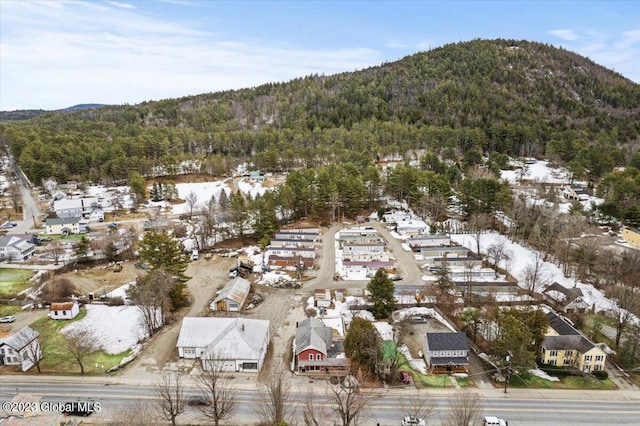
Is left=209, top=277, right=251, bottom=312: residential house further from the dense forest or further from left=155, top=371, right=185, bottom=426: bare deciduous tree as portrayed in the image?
the dense forest

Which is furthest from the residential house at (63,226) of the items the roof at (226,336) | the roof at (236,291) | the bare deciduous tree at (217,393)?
the bare deciduous tree at (217,393)

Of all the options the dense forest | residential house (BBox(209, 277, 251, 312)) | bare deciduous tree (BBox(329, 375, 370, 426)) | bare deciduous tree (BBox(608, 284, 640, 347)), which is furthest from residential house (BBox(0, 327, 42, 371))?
the dense forest

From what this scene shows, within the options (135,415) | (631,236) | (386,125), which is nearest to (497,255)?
(631,236)

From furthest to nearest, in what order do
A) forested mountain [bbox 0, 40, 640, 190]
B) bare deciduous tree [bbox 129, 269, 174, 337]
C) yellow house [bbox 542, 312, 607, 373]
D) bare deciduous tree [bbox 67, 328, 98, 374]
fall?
forested mountain [bbox 0, 40, 640, 190]
bare deciduous tree [bbox 129, 269, 174, 337]
yellow house [bbox 542, 312, 607, 373]
bare deciduous tree [bbox 67, 328, 98, 374]

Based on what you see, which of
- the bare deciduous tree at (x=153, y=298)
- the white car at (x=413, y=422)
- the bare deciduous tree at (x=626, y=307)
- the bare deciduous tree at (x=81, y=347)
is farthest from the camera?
the bare deciduous tree at (x=153, y=298)

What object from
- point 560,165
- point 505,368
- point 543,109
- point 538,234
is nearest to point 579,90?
point 543,109

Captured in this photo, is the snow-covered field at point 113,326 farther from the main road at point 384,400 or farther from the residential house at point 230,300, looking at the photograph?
the residential house at point 230,300
